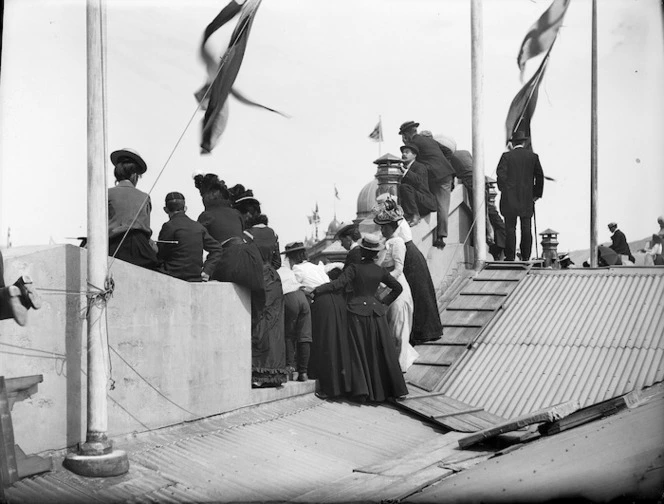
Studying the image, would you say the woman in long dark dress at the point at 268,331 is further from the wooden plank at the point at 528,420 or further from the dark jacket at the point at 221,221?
the wooden plank at the point at 528,420

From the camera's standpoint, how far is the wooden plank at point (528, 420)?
911 cm

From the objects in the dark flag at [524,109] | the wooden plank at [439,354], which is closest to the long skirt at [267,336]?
the wooden plank at [439,354]

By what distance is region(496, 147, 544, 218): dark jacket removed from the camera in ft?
49.5

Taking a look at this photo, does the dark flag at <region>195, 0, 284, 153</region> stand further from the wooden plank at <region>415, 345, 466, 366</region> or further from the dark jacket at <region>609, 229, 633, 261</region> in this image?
the dark jacket at <region>609, 229, 633, 261</region>

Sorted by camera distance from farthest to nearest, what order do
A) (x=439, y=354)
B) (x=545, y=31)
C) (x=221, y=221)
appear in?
(x=545, y=31) < (x=439, y=354) < (x=221, y=221)

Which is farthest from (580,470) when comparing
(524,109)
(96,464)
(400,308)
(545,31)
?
(545,31)

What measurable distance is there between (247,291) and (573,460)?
385 cm

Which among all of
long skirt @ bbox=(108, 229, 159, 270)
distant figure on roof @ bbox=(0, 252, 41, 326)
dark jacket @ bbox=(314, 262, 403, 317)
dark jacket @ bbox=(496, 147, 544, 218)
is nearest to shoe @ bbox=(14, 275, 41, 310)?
distant figure on roof @ bbox=(0, 252, 41, 326)

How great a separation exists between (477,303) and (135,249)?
566cm

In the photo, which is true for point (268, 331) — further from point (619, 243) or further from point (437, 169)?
point (619, 243)

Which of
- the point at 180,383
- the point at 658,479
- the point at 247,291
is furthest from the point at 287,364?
the point at 658,479

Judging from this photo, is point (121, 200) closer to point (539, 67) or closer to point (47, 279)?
point (47, 279)

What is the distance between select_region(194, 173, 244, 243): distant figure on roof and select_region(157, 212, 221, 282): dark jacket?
1.79 ft

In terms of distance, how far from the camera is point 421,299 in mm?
12414
